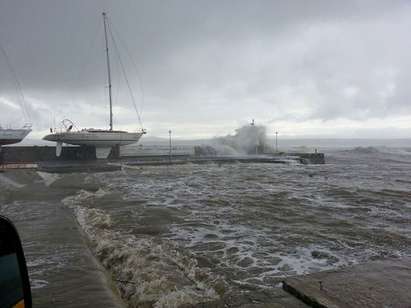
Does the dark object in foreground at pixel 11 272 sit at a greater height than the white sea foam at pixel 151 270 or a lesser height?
greater

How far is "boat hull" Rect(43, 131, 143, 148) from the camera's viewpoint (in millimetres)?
33656

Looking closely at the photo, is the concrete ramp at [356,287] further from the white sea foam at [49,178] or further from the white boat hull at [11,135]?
the white boat hull at [11,135]

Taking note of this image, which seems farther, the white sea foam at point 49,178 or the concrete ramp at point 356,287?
the white sea foam at point 49,178

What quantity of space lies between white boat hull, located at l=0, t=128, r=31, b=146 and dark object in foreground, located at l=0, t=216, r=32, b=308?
3344cm

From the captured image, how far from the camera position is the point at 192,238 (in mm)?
8734

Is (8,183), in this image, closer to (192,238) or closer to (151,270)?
(192,238)

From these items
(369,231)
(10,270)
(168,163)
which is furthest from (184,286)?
(168,163)

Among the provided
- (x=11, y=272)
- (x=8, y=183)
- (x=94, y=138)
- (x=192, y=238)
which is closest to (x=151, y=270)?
(x=192, y=238)

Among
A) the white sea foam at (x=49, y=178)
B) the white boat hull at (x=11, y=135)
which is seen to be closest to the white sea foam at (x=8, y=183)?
the white sea foam at (x=49, y=178)

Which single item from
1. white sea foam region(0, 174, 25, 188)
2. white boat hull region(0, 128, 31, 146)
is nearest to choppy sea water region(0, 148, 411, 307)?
white sea foam region(0, 174, 25, 188)

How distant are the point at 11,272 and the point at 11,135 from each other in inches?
1345

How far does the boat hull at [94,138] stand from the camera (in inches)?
1325

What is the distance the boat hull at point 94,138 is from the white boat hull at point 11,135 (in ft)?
8.28

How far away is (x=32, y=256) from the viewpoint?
6.40 metres
